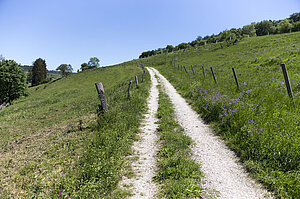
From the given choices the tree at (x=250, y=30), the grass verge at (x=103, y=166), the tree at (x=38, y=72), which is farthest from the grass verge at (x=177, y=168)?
the tree at (x=38, y=72)

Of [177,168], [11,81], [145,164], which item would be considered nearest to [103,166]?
[145,164]

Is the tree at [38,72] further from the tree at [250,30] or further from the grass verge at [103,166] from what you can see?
the tree at [250,30]

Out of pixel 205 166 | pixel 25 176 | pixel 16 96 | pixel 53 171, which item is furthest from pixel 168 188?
pixel 16 96

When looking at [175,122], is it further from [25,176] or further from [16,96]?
[16,96]

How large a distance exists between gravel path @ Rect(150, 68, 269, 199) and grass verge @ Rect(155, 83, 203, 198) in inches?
12.7

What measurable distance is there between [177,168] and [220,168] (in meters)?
1.37

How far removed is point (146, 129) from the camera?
820 centimetres

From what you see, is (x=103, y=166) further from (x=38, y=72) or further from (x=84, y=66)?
(x=84, y=66)

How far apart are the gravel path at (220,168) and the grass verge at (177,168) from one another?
1.06 ft

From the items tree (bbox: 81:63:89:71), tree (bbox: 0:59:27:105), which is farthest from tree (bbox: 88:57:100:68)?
tree (bbox: 0:59:27:105)

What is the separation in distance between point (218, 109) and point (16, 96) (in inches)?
1905

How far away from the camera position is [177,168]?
14.9ft

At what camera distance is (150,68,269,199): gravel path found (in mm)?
3730

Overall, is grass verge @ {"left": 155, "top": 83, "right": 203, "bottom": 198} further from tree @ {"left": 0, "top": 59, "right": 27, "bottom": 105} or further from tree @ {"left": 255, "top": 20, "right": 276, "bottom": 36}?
tree @ {"left": 255, "top": 20, "right": 276, "bottom": 36}
